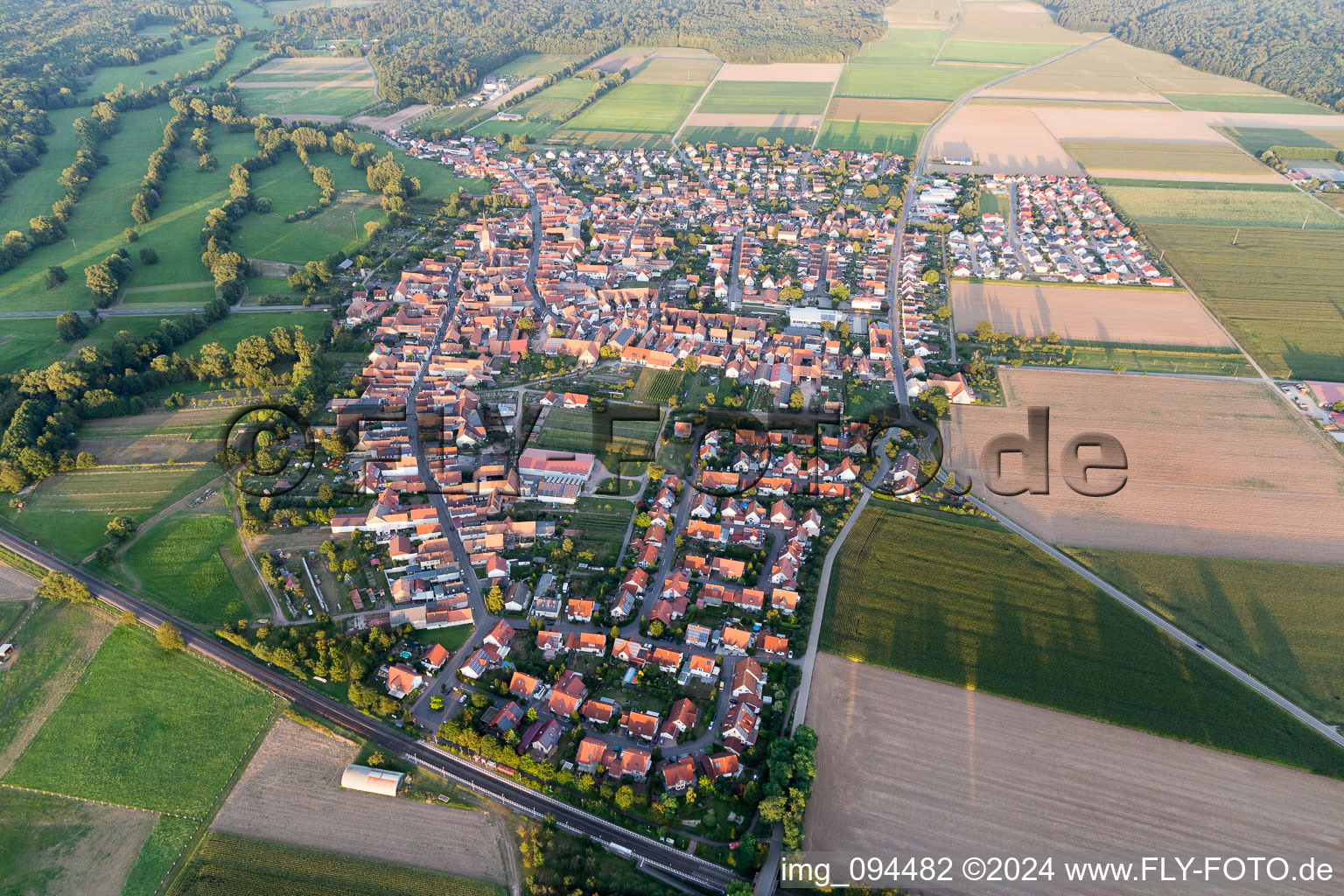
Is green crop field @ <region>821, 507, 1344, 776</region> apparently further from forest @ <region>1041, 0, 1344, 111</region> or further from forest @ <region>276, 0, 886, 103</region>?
forest @ <region>1041, 0, 1344, 111</region>

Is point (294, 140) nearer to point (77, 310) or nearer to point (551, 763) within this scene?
point (77, 310)

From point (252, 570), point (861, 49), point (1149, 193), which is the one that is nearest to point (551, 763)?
point (252, 570)

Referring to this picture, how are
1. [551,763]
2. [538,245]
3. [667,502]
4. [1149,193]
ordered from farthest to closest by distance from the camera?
[1149,193] → [538,245] → [667,502] → [551,763]

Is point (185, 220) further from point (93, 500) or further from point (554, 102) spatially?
point (554, 102)

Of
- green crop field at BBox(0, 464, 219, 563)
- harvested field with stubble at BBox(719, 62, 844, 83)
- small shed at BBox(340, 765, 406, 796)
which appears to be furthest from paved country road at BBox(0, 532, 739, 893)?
harvested field with stubble at BBox(719, 62, 844, 83)

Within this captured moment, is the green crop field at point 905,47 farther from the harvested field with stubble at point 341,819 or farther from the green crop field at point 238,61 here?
the harvested field with stubble at point 341,819

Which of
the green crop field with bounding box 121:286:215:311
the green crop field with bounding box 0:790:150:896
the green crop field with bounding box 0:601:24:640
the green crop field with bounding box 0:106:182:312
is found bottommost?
the green crop field with bounding box 0:790:150:896
